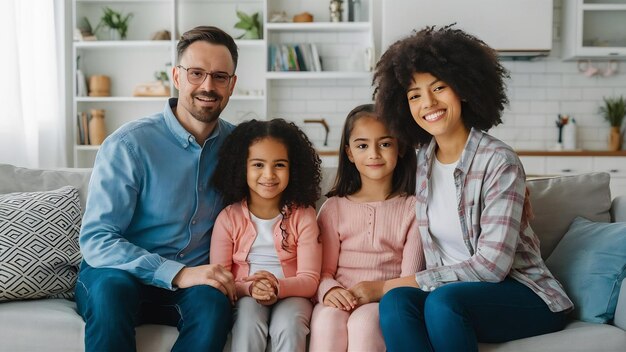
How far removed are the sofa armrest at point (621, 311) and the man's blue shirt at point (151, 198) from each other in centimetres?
129

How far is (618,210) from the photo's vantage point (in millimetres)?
2477

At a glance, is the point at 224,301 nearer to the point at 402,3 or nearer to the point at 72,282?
the point at 72,282

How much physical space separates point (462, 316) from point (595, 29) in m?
4.22

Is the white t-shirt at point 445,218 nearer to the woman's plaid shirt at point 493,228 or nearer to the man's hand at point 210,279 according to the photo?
the woman's plaid shirt at point 493,228

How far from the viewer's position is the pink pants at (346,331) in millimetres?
1880

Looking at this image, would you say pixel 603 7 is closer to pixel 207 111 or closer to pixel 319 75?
pixel 319 75

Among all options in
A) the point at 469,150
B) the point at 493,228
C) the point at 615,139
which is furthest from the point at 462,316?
the point at 615,139

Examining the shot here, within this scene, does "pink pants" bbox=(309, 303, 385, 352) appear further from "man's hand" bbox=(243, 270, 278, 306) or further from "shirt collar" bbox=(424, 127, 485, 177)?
"shirt collar" bbox=(424, 127, 485, 177)

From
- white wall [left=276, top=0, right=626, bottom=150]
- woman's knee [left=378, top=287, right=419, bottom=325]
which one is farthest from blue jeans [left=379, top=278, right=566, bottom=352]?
white wall [left=276, top=0, right=626, bottom=150]

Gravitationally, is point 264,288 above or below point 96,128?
below

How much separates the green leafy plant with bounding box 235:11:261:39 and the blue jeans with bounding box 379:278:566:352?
150 inches

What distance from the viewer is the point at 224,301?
1.90m

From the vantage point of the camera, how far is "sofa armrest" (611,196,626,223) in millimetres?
2449

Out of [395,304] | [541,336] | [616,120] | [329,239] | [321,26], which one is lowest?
[541,336]
